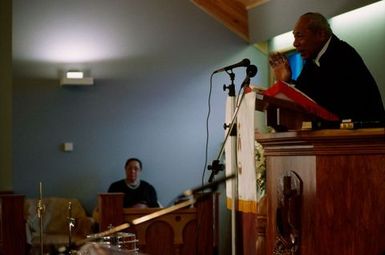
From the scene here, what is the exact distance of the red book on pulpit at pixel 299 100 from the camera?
2.25m

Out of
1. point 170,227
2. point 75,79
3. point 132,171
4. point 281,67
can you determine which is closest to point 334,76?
point 281,67

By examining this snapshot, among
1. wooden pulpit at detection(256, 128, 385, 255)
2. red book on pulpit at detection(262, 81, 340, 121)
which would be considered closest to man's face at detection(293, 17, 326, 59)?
red book on pulpit at detection(262, 81, 340, 121)

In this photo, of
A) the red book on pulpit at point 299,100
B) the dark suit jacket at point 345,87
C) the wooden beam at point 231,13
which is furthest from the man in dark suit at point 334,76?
the wooden beam at point 231,13

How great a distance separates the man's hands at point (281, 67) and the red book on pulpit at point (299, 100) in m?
0.41

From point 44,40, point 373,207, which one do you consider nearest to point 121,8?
point 44,40

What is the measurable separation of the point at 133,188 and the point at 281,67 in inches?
142

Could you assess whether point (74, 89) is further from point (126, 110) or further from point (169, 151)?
point (169, 151)

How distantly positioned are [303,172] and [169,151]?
4.46 m

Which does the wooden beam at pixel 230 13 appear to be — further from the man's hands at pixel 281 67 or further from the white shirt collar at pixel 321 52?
the white shirt collar at pixel 321 52

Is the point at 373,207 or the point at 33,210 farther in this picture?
the point at 33,210

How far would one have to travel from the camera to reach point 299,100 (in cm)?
228

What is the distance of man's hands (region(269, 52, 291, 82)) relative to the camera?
2738mm

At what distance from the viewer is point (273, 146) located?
242 cm

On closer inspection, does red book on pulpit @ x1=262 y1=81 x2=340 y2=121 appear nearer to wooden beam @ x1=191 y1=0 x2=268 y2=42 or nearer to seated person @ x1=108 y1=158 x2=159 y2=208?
seated person @ x1=108 y1=158 x2=159 y2=208
